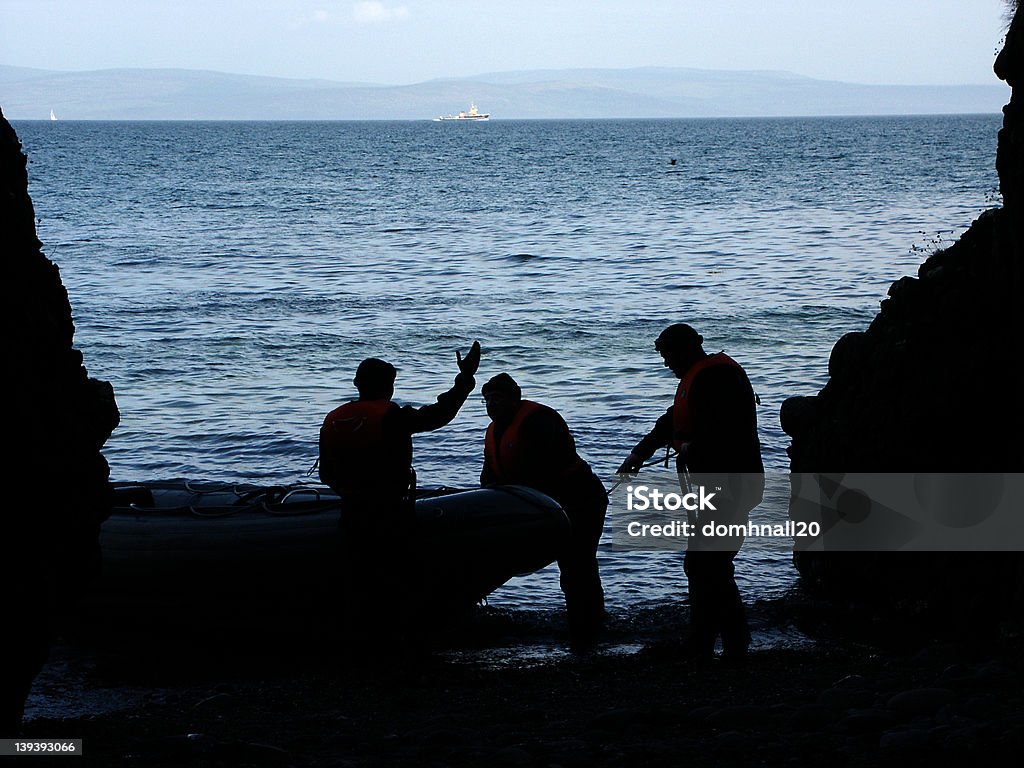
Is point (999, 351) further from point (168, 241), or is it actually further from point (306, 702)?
point (168, 241)

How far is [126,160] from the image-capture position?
284ft

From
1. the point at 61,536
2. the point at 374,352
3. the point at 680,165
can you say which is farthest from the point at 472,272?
the point at 680,165

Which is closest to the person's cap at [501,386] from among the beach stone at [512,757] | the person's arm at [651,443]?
the person's arm at [651,443]

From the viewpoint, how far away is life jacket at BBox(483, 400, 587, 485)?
7375 mm

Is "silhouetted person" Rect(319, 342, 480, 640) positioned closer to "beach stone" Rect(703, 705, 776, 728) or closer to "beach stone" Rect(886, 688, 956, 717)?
"beach stone" Rect(703, 705, 776, 728)

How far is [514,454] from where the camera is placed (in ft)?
24.7

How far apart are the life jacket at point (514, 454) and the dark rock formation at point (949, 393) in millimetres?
1906

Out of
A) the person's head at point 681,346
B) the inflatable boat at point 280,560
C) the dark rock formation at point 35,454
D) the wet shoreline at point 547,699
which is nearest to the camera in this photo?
the dark rock formation at point 35,454

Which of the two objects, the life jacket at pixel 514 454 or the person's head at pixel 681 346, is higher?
the person's head at pixel 681 346

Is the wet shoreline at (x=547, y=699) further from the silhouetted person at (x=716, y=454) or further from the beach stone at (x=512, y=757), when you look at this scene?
the silhouetted person at (x=716, y=454)

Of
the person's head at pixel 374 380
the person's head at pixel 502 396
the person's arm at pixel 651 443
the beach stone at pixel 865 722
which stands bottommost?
the beach stone at pixel 865 722

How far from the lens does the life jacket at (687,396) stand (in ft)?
20.3

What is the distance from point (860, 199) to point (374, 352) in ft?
114

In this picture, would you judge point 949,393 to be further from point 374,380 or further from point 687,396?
point 374,380
